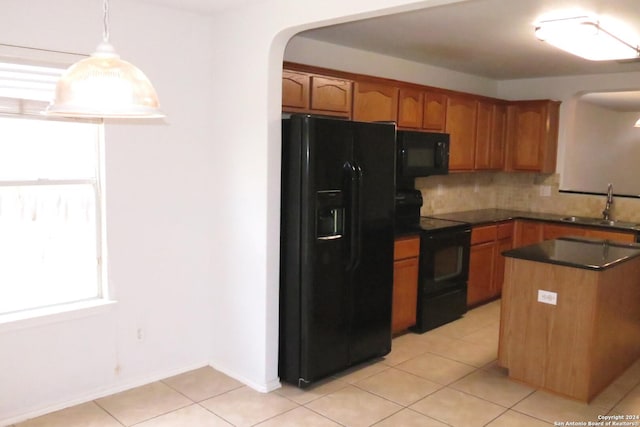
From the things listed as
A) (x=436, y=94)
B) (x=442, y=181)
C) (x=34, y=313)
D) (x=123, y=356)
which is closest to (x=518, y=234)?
(x=442, y=181)

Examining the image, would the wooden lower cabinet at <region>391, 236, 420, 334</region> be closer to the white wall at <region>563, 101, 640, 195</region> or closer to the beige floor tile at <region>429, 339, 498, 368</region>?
the beige floor tile at <region>429, 339, 498, 368</region>

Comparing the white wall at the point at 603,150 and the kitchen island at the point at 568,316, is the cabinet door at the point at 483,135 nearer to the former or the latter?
the white wall at the point at 603,150

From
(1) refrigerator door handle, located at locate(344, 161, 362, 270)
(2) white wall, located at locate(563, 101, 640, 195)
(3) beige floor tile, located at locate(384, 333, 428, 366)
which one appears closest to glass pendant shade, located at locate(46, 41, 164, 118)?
(1) refrigerator door handle, located at locate(344, 161, 362, 270)

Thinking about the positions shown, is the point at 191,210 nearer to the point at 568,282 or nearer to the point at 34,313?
the point at 34,313

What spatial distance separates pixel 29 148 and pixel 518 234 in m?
4.80

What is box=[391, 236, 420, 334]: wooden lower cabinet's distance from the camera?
4395mm

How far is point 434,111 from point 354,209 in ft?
6.75

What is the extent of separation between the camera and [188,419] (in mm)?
3123

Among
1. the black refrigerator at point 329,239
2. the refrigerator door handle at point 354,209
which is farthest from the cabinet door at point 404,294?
the refrigerator door handle at point 354,209

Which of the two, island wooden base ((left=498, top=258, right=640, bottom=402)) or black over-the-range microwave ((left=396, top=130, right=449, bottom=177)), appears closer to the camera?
island wooden base ((left=498, top=258, right=640, bottom=402))

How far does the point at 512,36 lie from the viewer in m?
4.10

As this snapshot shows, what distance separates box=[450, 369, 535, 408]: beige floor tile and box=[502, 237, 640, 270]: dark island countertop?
0.87m

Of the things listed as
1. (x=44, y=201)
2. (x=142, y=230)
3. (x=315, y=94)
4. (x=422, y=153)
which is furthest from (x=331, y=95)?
(x=44, y=201)

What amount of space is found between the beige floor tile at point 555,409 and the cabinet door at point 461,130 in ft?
8.80
